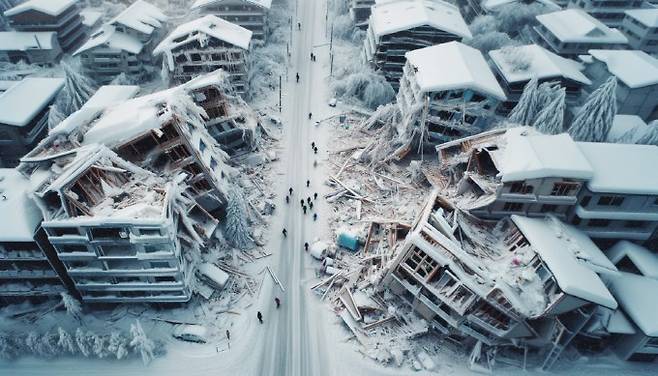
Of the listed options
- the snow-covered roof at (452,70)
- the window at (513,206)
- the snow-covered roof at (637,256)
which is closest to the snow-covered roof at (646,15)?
the snow-covered roof at (452,70)

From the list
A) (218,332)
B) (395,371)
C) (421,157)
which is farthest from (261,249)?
(421,157)

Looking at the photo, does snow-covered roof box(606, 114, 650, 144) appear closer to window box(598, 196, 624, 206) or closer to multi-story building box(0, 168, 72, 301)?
window box(598, 196, 624, 206)

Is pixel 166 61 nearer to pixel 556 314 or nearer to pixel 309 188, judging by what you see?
pixel 309 188

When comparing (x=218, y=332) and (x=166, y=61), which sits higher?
(x=166, y=61)

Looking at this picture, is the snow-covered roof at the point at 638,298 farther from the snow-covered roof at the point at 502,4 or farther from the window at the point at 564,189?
the snow-covered roof at the point at 502,4

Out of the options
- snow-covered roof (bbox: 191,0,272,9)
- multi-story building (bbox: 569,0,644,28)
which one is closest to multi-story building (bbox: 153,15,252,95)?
snow-covered roof (bbox: 191,0,272,9)
